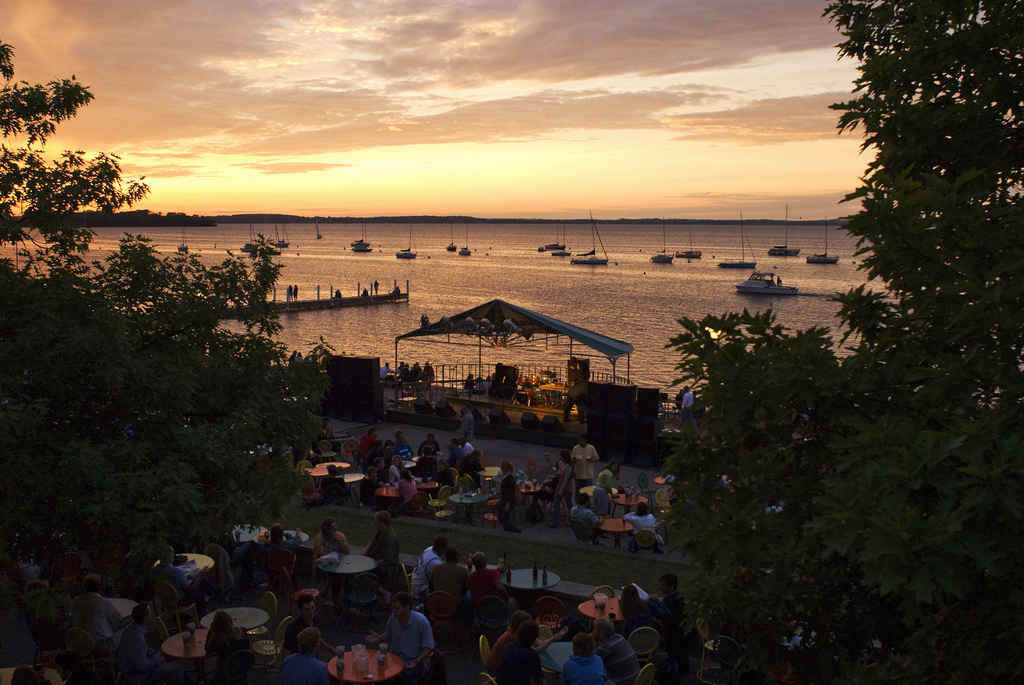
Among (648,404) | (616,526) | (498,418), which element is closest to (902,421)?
(616,526)

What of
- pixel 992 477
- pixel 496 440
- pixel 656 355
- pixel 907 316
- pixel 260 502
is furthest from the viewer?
pixel 656 355

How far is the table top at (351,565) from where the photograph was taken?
1021 cm

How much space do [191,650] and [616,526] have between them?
7188 mm

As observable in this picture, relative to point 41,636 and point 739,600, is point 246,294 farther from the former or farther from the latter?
point 739,600

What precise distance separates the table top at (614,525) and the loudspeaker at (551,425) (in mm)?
8796

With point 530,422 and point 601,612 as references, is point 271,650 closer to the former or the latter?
point 601,612

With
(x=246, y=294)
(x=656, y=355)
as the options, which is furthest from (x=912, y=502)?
(x=656, y=355)

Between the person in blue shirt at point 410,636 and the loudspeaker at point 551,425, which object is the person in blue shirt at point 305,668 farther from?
the loudspeaker at point 551,425

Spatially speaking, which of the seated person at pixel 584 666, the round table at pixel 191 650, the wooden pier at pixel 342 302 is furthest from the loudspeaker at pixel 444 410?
the wooden pier at pixel 342 302

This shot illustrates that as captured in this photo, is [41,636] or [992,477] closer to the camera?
[992,477]

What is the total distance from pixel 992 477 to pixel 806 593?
1.75m

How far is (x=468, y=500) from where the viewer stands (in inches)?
572

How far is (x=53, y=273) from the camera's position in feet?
26.2

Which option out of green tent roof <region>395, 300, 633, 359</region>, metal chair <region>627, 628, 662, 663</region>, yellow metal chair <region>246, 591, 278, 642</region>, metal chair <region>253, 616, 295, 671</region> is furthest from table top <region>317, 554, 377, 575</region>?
green tent roof <region>395, 300, 633, 359</region>
